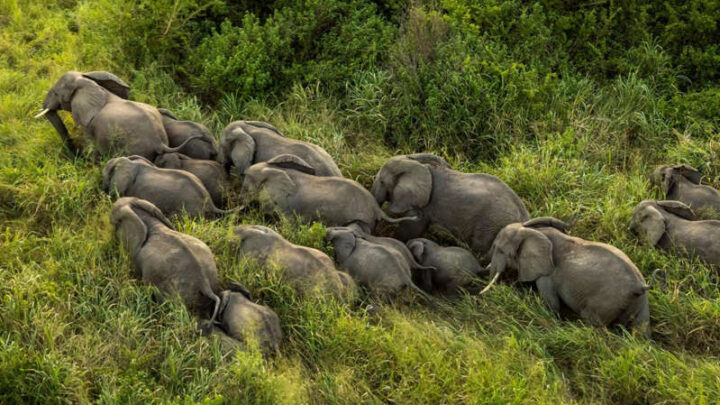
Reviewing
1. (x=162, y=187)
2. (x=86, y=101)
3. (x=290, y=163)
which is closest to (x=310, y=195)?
(x=290, y=163)

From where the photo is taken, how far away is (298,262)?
6.06m

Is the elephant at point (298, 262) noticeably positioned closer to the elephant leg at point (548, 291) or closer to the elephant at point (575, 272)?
the elephant at point (575, 272)

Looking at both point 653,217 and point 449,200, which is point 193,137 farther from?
point 653,217

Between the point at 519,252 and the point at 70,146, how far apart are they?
Answer: 429cm

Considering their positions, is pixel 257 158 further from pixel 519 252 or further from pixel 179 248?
pixel 519 252

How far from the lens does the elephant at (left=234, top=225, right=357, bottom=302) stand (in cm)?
596

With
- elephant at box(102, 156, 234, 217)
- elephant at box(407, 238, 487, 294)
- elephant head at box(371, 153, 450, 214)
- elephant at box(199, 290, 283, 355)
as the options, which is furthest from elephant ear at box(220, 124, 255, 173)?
elephant at box(199, 290, 283, 355)

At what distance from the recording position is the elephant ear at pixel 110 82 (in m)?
8.02

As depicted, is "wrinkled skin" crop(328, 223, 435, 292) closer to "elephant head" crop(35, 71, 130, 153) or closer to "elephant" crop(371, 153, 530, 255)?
"elephant" crop(371, 153, 530, 255)

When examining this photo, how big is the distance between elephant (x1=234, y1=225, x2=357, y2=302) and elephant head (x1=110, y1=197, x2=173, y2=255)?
0.64 metres

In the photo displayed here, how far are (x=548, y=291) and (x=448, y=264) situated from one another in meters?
0.80

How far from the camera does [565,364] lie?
5.68m

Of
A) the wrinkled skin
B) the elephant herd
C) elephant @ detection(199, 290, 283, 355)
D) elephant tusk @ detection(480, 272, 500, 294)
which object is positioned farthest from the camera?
the wrinkled skin

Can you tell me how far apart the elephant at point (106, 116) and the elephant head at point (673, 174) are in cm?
424
